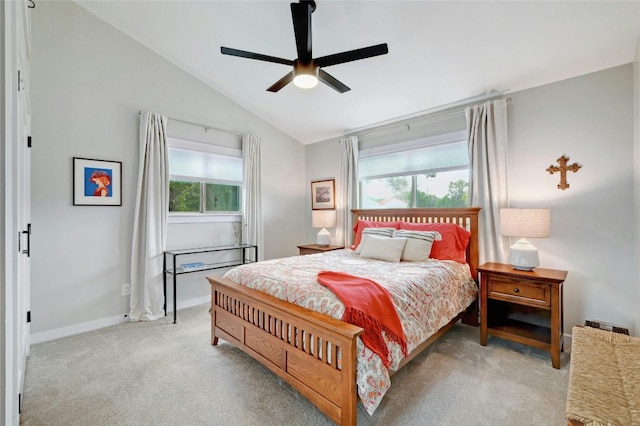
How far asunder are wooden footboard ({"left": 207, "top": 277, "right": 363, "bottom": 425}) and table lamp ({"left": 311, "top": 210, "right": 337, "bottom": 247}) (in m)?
2.14

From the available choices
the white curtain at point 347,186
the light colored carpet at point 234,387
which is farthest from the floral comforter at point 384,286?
the white curtain at point 347,186

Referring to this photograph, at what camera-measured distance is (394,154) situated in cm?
421

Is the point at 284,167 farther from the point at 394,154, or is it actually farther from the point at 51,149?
the point at 51,149

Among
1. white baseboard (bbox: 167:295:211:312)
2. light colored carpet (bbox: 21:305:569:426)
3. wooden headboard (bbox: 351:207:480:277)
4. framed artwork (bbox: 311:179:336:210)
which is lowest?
light colored carpet (bbox: 21:305:569:426)

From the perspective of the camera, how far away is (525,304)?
2.53 m

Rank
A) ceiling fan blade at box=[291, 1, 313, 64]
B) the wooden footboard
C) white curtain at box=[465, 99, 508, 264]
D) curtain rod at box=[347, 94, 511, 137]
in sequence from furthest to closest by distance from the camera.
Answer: curtain rod at box=[347, 94, 511, 137], white curtain at box=[465, 99, 508, 264], ceiling fan blade at box=[291, 1, 313, 64], the wooden footboard

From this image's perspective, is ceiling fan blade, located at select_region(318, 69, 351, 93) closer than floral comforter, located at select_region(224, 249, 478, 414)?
No

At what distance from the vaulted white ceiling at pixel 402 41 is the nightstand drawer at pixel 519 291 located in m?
2.05

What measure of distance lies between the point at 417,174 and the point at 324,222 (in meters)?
1.61

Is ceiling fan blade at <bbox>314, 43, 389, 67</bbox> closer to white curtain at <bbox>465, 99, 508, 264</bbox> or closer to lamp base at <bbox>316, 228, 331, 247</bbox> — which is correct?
white curtain at <bbox>465, 99, 508, 264</bbox>

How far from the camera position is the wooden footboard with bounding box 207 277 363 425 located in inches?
62.5

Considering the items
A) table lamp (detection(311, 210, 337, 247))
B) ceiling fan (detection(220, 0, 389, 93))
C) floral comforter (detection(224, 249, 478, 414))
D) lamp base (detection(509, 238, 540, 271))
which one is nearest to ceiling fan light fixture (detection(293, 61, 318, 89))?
ceiling fan (detection(220, 0, 389, 93))

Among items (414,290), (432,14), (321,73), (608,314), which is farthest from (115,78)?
(608,314)

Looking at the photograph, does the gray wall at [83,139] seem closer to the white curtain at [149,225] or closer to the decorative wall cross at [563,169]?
the white curtain at [149,225]
